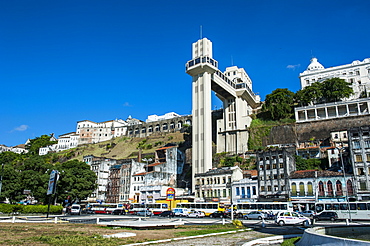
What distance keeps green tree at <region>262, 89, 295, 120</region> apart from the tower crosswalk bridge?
22.3 feet

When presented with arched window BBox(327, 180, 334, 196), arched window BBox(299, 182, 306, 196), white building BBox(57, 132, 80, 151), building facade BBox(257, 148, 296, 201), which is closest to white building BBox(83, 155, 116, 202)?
building facade BBox(257, 148, 296, 201)

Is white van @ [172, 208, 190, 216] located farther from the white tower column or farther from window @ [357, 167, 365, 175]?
window @ [357, 167, 365, 175]

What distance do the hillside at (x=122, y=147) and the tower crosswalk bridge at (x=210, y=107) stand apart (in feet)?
84.4

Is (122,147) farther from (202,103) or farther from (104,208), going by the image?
(104,208)

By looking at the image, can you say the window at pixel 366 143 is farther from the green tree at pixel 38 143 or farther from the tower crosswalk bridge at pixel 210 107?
the green tree at pixel 38 143

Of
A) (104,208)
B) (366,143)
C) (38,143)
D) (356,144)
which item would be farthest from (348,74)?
(38,143)

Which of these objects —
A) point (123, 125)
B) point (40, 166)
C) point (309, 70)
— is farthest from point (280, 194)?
point (123, 125)

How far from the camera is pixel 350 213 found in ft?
121

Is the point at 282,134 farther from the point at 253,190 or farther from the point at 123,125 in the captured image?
the point at 123,125

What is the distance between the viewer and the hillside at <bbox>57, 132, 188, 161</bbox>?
114312 millimetres

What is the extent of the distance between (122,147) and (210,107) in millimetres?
57469

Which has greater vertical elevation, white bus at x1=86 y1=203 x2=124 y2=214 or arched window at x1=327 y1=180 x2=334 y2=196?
arched window at x1=327 y1=180 x2=334 y2=196

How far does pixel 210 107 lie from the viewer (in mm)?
80438

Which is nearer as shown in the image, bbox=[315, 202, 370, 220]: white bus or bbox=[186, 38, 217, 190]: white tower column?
bbox=[315, 202, 370, 220]: white bus
